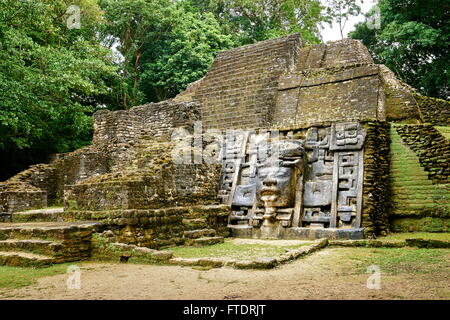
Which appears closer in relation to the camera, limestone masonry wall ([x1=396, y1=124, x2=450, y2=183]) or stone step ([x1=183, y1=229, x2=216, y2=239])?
stone step ([x1=183, y1=229, x2=216, y2=239])

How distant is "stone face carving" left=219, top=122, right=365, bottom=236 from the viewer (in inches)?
309

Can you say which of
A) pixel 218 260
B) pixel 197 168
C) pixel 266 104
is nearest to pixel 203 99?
pixel 266 104

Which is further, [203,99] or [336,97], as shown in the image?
[203,99]

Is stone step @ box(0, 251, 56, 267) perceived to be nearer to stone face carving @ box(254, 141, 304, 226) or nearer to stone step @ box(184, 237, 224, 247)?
stone step @ box(184, 237, 224, 247)

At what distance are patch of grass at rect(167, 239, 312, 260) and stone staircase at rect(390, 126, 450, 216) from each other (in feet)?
9.90

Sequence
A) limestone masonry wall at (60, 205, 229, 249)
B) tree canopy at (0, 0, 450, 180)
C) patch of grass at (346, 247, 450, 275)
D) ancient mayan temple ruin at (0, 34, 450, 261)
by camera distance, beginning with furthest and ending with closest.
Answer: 1. tree canopy at (0, 0, 450, 180)
2. ancient mayan temple ruin at (0, 34, 450, 261)
3. limestone masonry wall at (60, 205, 229, 249)
4. patch of grass at (346, 247, 450, 275)

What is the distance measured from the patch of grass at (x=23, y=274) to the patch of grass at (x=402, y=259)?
388 centimetres

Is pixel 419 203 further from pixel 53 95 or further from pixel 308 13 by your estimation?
pixel 308 13

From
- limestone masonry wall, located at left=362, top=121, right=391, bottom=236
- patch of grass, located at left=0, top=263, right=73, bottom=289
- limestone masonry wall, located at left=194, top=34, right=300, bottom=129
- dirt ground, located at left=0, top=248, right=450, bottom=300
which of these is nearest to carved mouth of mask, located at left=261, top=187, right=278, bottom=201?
limestone masonry wall, located at left=362, top=121, right=391, bottom=236

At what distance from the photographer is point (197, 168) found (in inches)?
351

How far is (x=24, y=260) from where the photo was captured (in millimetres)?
5355

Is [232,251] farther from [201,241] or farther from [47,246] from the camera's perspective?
[47,246]

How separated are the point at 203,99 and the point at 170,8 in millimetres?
8516

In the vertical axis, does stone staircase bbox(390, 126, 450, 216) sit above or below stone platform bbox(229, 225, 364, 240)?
above
